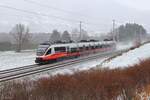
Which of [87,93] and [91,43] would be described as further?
[91,43]

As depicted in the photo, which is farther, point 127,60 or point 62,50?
point 62,50

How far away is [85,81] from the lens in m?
12.0

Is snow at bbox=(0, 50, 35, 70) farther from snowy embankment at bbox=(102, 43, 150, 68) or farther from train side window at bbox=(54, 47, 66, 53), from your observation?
snowy embankment at bbox=(102, 43, 150, 68)

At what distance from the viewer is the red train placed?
40625 millimetres

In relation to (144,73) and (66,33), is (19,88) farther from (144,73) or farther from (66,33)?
(66,33)

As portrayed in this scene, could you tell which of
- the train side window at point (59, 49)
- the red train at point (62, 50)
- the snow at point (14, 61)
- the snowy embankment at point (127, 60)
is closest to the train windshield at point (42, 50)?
the red train at point (62, 50)

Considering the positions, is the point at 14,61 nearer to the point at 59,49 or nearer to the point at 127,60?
the point at 59,49

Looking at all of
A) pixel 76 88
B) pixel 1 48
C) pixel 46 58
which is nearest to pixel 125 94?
pixel 76 88

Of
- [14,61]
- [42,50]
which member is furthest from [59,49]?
[14,61]

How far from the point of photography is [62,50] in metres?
44.3

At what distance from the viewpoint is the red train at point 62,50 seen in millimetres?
40625

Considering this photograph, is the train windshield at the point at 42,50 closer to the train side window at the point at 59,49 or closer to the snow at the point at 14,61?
the train side window at the point at 59,49

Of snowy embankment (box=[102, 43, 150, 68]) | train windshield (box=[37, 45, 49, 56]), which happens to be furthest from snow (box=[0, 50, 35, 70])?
snowy embankment (box=[102, 43, 150, 68])

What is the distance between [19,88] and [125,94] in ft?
13.0
